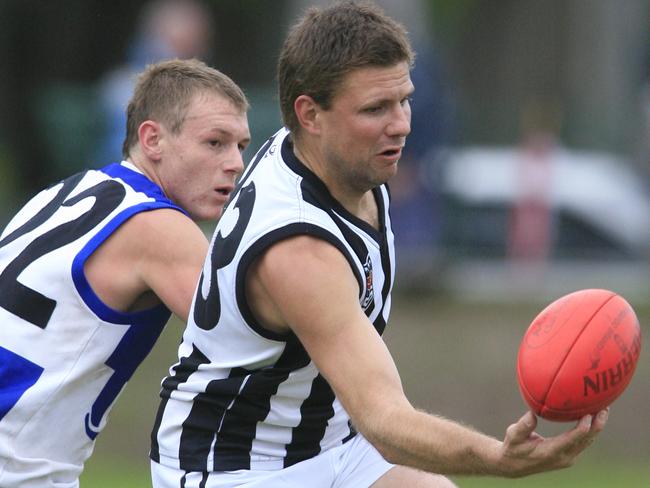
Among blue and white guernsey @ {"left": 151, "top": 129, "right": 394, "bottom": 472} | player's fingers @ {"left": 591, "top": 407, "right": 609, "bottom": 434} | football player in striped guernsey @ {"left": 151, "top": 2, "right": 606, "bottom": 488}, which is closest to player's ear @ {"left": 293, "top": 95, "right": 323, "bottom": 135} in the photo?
football player in striped guernsey @ {"left": 151, "top": 2, "right": 606, "bottom": 488}

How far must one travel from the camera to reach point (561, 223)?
12.7m

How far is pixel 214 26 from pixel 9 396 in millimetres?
11078

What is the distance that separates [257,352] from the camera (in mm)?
5000

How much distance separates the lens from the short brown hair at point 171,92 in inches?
225

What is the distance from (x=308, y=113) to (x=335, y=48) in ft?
0.80

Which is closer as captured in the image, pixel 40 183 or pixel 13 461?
pixel 13 461

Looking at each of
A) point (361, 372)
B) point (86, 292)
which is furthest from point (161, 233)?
point (361, 372)

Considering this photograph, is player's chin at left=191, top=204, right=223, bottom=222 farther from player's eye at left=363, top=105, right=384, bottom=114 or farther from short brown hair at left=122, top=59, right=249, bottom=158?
player's eye at left=363, top=105, right=384, bottom=114

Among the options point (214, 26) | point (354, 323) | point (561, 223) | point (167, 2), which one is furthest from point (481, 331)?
point (354, 323)

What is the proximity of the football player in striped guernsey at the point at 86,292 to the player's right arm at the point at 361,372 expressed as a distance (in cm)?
63

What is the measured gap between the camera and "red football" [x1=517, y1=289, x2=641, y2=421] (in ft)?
14.7

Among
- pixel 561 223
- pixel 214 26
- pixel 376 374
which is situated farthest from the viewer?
pixel 214 26

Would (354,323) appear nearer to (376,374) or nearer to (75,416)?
(376,374)

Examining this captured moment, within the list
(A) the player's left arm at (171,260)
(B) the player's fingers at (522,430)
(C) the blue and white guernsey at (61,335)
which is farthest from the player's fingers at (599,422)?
(C) the blue and white guernsey at (61,335)
